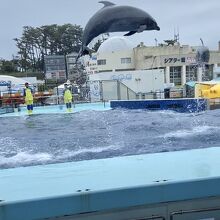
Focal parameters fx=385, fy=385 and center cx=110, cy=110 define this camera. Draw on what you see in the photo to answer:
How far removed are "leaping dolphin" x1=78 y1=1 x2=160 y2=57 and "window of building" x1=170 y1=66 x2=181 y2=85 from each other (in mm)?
30999

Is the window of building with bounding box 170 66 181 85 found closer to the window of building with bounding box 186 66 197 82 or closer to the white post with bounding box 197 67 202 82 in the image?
the window of building with bounding box 186 66 197 82

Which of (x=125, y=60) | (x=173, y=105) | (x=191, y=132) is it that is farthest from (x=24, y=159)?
(x=125, y=60)

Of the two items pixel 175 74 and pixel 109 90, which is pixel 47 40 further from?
pixel 109 90

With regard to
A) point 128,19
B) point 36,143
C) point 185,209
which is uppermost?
point 128,19

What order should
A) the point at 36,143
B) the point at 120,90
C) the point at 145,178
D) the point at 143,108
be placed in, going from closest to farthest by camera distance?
the point at 145,178 < the point at 36,143 < the point at 143,108 < the point at 120,90

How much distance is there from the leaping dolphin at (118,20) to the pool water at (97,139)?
1.94 meters

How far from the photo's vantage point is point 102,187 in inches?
58.5

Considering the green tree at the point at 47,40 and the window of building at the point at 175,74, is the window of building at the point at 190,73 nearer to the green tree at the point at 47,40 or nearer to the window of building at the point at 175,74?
the window of building at the point at 175,74

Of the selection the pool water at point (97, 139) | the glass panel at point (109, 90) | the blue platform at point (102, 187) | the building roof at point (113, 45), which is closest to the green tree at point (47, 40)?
the building roof at point (113, 45)

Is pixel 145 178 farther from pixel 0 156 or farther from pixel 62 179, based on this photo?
pixel 0 156

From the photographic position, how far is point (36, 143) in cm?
777

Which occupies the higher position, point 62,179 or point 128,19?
point 128,19

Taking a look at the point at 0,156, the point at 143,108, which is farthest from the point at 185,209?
the point at 143,108

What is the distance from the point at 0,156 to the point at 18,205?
5.31m
